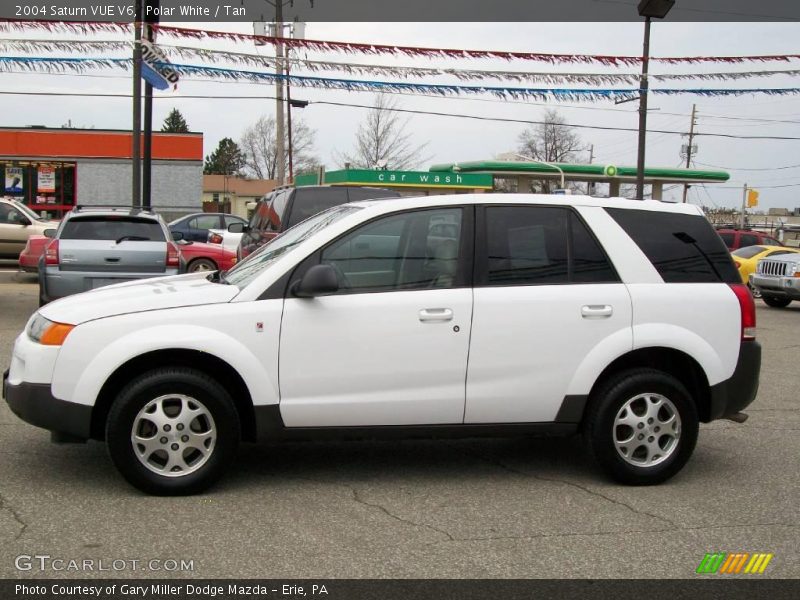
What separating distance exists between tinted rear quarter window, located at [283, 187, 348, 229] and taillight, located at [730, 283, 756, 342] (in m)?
7.16

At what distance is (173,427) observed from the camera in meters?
4.93

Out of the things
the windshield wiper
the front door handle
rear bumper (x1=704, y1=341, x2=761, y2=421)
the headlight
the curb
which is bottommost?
the curb

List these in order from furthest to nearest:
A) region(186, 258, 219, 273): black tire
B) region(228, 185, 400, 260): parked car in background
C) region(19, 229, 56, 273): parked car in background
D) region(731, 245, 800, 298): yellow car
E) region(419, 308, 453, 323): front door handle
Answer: region(731, 245, 800, 298): yellow car
region(186, 258, 219, 273): black tire
region(19, 229, 56, 273): parked car in background
region(228, 185, 400, 260): parked car in background
region(419, 308, 453, 323): front door handle

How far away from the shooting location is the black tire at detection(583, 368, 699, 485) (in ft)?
17.6

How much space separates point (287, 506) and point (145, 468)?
823mm

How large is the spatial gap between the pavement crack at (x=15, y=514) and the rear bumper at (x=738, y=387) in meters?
4.07

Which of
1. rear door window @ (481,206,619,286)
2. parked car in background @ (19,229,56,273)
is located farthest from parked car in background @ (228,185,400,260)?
rear door window @ (481,206,619,286)

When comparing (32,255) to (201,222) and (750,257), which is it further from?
(750,257)

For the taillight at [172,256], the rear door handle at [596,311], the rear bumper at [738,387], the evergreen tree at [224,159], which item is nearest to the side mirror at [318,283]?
the rear door handle at [596,311]

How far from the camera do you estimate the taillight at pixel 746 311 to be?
18.4ft

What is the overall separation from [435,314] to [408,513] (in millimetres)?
1146

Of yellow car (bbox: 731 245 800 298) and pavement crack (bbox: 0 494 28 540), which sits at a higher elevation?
yellow car (bbox: 731 245 800 298)

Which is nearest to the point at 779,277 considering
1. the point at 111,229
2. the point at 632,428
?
the point at 111,229

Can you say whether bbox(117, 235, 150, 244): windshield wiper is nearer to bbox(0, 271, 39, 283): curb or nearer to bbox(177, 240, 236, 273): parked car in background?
bbox(177, 240, 236, 273): parked car in background
